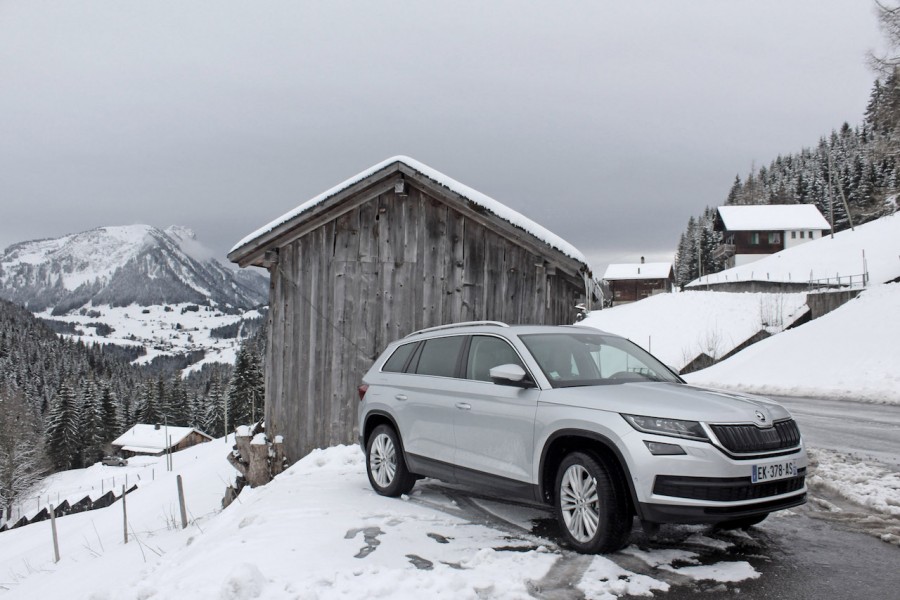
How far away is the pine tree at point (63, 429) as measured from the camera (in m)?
76.3

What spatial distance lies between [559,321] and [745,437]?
6.09 meters

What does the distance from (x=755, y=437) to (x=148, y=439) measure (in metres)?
89.8

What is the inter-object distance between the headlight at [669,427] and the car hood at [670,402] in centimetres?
4

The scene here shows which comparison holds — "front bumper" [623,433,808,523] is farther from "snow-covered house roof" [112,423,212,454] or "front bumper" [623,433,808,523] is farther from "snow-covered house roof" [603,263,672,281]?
"snow-covered house roof" [603,263,672,281]

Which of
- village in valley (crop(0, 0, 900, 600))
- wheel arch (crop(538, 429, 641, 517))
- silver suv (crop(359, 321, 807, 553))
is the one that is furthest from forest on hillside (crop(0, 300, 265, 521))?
wheel arch (crop(538, 429, 641, 517))

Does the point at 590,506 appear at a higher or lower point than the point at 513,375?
lower

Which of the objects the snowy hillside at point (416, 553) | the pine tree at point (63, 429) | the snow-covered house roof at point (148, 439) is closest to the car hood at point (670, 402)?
the snowy hillside at point (416, 553)

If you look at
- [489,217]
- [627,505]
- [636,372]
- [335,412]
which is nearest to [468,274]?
[489,217]

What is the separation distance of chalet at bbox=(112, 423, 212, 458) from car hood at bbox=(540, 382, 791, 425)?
271ft

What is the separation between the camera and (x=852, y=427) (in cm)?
1380

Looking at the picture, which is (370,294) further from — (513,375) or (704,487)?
(704,487)

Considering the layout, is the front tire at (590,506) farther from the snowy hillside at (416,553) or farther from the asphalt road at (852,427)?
the asphalt road at (852,427)

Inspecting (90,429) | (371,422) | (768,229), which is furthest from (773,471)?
(90,429)

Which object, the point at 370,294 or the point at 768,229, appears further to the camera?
the point at 768,229
